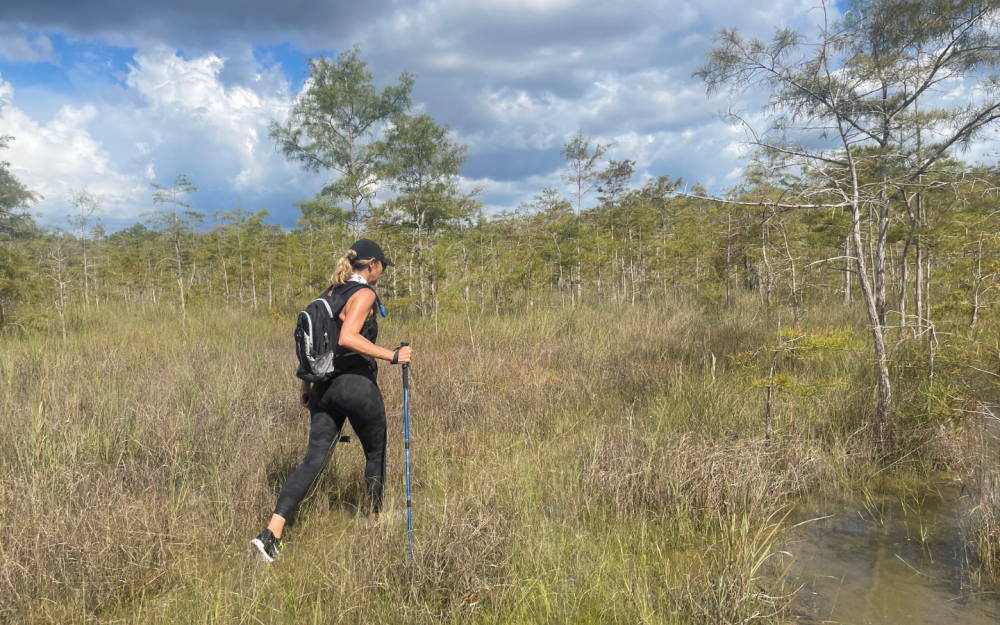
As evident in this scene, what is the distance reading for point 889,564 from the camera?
2.99m

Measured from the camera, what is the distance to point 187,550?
2898mm

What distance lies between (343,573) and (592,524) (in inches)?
64.1

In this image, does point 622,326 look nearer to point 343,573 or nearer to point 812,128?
point 812,128

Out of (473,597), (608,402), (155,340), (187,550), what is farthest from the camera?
(155,340)

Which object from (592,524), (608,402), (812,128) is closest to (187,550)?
(592,524)

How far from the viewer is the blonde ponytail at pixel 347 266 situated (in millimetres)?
3182

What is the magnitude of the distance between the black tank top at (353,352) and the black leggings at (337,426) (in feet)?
0.17

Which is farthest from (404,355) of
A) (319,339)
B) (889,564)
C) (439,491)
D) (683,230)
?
(683,230)

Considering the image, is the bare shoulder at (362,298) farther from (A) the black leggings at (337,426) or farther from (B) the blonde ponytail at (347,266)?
(A) the black leggings at (337,426)

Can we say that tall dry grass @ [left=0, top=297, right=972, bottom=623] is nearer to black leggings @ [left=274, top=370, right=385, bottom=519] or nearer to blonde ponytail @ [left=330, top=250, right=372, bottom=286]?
black leggings @ [left=274, top=370, right=385, bottom=519]

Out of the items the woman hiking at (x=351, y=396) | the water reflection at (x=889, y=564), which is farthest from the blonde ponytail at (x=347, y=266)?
the water reflection at (x=889, y=564)

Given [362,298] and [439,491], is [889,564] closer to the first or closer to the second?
[439,491]

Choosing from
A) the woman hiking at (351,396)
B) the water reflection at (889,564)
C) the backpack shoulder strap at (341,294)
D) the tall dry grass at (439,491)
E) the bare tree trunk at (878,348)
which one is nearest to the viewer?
the tall dry grass at (439,491)

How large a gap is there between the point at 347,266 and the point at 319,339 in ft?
1.75
